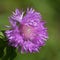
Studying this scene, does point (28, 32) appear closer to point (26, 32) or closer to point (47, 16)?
point (26, 32)

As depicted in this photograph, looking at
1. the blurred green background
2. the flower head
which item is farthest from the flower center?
the blurred green background

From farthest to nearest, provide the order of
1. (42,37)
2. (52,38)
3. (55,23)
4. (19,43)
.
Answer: (55,23)
(52,38)
(42,37)
(19,43)

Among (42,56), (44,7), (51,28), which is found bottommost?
(42,56)

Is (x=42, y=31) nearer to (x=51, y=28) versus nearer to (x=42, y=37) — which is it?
(x=42, y=37)

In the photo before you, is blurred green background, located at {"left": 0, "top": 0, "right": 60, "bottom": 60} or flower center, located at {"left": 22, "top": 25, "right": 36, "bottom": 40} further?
blurred green background, located at {"left": 0, "top": 0, "right": 60, "bottom": 60}

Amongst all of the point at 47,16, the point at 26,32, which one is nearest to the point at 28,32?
the point at 26,32

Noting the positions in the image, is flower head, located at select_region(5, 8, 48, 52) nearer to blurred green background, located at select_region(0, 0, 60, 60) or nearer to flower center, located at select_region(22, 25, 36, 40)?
flower center, located at select_region(22, 25, 36, 40)

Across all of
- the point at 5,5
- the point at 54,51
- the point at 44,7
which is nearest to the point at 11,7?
the point at 5,5
